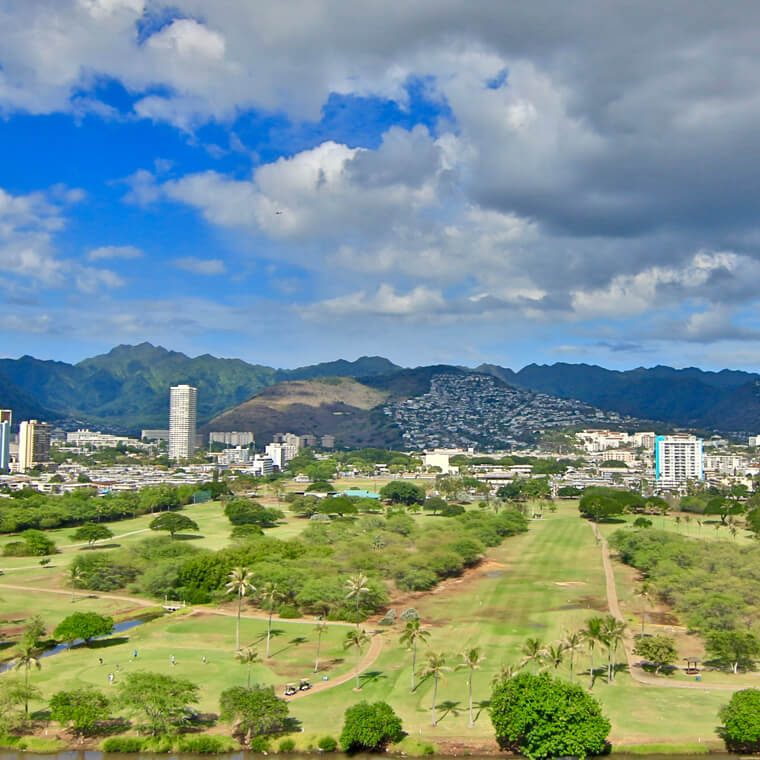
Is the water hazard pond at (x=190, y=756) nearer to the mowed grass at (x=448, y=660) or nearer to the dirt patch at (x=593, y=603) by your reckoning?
the mowed grass at (x=448, y=660)

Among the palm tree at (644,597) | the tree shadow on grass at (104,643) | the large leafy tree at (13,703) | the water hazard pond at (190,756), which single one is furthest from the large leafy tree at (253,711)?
the palm tree at (644,597)

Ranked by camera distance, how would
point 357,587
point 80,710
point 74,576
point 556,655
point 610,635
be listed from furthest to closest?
point 74,576 < point 357,587 < point 610,635 < point 556,655 < point 80,710

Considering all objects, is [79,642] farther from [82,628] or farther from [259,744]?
[259,744]

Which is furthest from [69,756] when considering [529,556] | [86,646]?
[529,556]

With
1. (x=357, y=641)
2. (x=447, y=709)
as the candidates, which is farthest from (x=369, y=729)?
(x=357, y=641)

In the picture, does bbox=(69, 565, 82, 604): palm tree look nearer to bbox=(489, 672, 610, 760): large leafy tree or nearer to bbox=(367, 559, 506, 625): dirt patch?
bbox=(367, 559, 506, 625): dirt patch

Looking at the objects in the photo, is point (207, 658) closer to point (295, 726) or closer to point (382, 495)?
point (295, 726)
